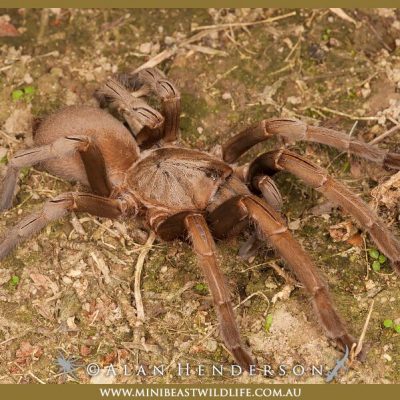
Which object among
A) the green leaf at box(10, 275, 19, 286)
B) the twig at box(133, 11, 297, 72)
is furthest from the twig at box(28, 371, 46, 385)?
the twig at box(133, 11, 297, 72)

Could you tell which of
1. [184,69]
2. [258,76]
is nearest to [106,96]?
[184,69]

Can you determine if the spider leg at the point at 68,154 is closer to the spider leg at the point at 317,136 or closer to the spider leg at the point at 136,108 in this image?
the spider leg at the point at 136,108

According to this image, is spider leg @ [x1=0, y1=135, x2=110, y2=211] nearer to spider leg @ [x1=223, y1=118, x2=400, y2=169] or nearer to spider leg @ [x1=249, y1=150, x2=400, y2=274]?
spider leg @ [x1=223, y1=118, x2=400, y2=169]

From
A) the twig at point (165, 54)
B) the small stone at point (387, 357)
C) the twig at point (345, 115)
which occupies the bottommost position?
the small stone at point (387, 357)

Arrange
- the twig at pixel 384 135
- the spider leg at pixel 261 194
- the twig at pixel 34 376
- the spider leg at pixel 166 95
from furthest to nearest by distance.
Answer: the twig at pixel 384 135
the spider leg at pixel 166 95
the spider leg at pixel 261 194
the twig at pixel 34 376

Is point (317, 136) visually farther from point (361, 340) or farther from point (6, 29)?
point (6, 29)

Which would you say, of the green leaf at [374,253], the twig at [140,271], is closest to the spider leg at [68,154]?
the twig at [140,271]
